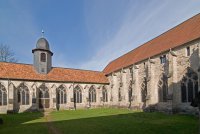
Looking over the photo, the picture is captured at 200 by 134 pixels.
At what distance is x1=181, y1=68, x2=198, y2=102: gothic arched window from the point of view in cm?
2088

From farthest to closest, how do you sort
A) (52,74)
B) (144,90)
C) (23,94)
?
(52,74) < (23,94) < (144,90)

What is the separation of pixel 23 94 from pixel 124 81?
15.8m

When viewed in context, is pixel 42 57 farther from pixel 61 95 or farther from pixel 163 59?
pixel 163 59

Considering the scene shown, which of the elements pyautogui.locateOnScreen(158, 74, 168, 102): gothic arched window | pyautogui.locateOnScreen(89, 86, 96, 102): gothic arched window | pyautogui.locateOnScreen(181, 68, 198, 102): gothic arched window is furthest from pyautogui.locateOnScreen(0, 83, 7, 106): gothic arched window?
pyautogui.locateOnScreen(181, 68, 198, 102): gothic arched window

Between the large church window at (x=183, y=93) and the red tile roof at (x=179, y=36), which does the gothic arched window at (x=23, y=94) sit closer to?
the red tile roof at (x=179, y=36)

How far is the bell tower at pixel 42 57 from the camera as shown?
3519cm

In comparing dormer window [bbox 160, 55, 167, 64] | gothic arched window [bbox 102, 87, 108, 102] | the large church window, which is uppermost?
dormer window [bbox 160, 55, 167, 64]

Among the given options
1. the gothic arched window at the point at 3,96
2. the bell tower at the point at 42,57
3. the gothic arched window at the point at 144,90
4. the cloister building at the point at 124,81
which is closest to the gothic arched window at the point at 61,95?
the cloister building at the point at 124,81

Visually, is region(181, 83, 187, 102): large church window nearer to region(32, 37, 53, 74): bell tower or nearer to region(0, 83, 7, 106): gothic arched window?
region(32, 37, 53, 74): bell tower

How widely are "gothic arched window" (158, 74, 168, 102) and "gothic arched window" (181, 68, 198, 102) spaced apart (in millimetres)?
2694

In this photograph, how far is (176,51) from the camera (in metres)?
23.7

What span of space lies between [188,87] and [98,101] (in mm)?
19597

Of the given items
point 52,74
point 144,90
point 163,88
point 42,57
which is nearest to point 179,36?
point 163,88

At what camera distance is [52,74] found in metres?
35.4
